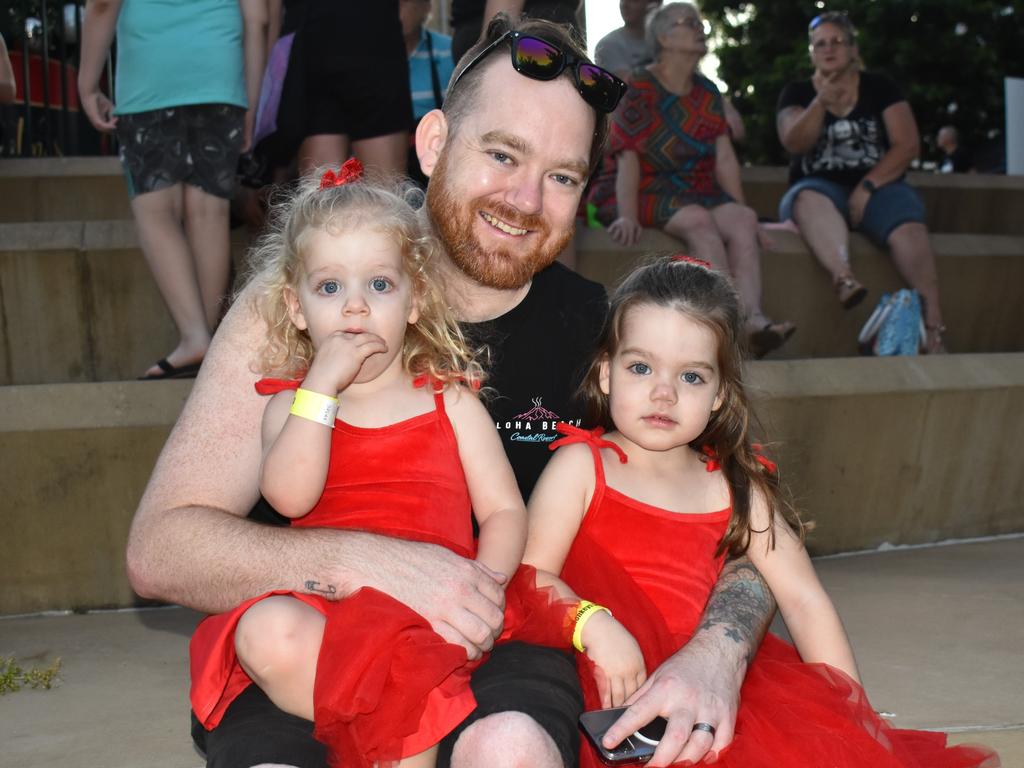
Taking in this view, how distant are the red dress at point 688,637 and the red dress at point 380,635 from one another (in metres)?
0.30

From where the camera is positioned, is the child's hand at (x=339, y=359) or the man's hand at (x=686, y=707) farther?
the child's hand at (x=339, y=359)

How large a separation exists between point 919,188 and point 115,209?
5143mm

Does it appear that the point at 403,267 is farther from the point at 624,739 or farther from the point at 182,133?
the point at 182,133

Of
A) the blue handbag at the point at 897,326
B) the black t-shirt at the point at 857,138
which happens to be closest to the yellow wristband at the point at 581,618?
the blue handbag at the point at 897,326

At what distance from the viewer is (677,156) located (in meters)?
6.17

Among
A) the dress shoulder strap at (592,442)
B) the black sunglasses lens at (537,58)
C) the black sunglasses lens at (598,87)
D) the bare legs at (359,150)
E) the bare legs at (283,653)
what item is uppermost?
the black sunglasses lens at (537,58)

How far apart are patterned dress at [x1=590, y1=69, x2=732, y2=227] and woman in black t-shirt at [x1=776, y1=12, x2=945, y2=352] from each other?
1.76 ft

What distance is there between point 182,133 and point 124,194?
9.43 feet

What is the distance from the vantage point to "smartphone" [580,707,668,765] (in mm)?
2182

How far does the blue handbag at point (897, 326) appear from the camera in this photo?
5.89 m

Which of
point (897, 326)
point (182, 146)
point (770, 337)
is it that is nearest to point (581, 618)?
point (182, 146)

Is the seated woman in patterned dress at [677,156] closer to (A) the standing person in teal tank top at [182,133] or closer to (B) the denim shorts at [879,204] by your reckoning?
(B) the denim shorts at [879,204]

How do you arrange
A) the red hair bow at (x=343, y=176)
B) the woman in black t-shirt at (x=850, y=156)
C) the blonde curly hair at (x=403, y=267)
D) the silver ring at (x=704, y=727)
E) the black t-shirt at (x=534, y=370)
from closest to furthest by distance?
the silver ring at (x=704, y=727) → the blonde curly hair at (x=403, y=267) → the red hair bow at (x=343, y=176) → the black t-shirt at (x=534, y=370) → the woman in black t-shirt at (x=850, y=156)

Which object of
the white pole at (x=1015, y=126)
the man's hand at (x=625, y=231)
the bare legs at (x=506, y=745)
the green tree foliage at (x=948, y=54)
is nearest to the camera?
the bare legs at (x=506, y=745)
